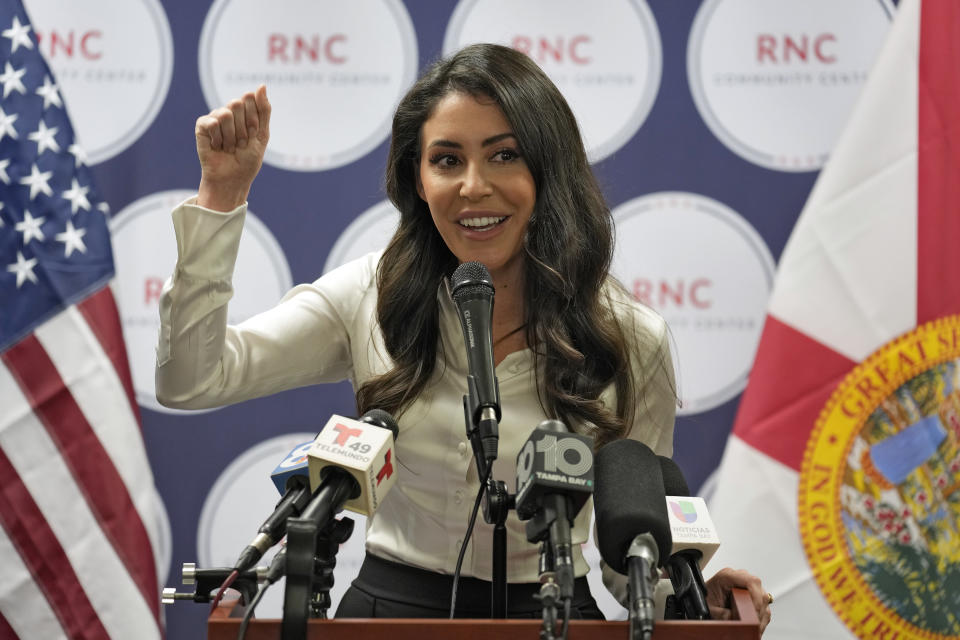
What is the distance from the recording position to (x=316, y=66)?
295 centimetres

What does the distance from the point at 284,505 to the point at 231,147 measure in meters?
0.67

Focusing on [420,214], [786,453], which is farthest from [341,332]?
[786,453]

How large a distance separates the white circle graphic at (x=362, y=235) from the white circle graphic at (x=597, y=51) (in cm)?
59

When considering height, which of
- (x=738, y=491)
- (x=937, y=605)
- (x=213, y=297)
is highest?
(x=213, y=297)

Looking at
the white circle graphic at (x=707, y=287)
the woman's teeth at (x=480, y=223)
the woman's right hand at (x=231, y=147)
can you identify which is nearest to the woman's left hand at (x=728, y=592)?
the woman's teeth at (x=480, y=223)

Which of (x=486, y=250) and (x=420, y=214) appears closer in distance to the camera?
(x=486, y=250)

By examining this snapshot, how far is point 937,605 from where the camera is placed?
255 centimetres

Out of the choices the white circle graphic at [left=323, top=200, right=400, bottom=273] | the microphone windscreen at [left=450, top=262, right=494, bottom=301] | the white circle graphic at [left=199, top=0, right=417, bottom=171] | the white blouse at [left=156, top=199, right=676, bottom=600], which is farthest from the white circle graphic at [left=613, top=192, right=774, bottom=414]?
the microphone windscreen at [left=450, top=262, right=494, bottom=301]

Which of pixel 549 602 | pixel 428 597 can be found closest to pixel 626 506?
pixel 549 602

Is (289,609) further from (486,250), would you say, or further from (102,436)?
(102,436)

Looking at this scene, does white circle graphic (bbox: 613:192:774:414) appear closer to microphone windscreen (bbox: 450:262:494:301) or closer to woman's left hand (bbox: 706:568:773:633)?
woman's left hand (bbox: 706:568:773:633)

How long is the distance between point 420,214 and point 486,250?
10.3 inches

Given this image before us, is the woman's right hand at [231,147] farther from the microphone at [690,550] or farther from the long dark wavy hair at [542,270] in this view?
the microphone at [690,550]

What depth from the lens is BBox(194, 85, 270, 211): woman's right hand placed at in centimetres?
155
